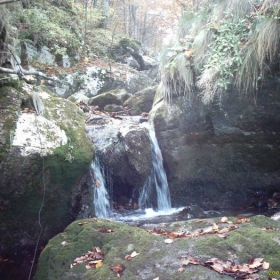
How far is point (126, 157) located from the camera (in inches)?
268

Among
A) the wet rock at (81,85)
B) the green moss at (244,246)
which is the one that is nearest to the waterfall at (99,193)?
the green moss at (244,246)

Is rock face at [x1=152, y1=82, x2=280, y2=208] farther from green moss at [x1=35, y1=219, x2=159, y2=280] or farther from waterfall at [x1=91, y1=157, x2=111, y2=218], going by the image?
green moss at [x1=35, y1=219, x2=159, y2=280]

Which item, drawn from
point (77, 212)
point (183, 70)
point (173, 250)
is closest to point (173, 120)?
→ point (183, 70)

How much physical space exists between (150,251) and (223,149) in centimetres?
400

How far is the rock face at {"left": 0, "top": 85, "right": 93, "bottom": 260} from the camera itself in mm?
4645

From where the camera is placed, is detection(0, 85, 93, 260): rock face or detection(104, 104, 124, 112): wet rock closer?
detection(0, 85, 93, 260): rock face

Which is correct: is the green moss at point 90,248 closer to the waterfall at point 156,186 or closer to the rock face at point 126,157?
the rock face at point 126,157

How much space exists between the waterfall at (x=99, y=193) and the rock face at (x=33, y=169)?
70 centimetres

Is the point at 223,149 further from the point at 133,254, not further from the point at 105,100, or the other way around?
the point at 105,100

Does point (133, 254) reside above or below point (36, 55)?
below

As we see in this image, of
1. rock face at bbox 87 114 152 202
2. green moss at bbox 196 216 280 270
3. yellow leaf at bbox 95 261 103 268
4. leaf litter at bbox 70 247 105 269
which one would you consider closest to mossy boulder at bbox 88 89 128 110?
rock face at bbox 87 114 152 202

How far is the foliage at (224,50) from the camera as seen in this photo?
545cm

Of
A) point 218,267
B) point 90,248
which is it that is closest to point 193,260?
point 218,267

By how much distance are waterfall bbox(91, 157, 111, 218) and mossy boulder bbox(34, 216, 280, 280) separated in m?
2.48
